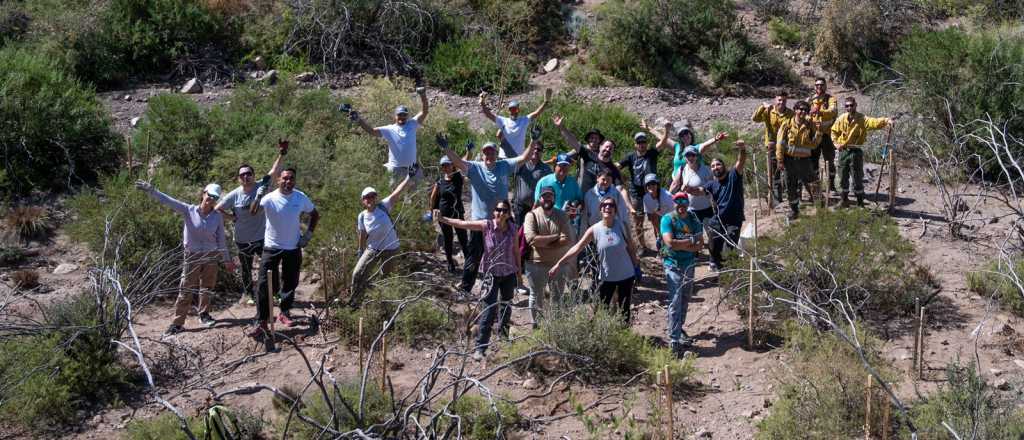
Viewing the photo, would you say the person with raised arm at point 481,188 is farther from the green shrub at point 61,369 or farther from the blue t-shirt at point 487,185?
the green shrub at point 61,369

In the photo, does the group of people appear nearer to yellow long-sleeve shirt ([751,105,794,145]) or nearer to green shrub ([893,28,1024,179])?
yellow long-sleeve shirt ([751,105,794,145])

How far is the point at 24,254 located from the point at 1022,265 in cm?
1072

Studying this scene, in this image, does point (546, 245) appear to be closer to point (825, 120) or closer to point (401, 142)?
point (401, 142)

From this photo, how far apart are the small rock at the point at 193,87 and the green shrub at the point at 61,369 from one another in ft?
32.7

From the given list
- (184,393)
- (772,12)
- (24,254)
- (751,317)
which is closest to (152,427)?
(184,393)

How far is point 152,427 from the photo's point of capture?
8.31m

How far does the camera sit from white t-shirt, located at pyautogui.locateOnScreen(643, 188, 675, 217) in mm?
10480

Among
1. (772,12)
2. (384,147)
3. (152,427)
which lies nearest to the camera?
(152,427)

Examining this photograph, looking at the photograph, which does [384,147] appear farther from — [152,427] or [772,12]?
[772,12]

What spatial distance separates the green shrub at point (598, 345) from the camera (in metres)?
8.85

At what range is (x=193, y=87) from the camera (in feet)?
62.6

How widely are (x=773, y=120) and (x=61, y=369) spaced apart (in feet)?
25.0

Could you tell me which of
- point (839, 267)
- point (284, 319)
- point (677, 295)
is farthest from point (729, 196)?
point (284, 319)

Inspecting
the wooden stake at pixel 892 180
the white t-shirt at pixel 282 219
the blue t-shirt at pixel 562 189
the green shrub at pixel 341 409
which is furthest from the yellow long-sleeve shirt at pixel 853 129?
the green shrub at pixel 341 409
